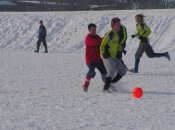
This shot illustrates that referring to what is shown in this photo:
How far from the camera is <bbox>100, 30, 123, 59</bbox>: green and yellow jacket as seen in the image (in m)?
10.4

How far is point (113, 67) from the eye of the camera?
34.8 feet

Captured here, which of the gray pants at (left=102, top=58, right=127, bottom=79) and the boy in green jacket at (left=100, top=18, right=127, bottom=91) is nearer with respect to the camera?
the boy in green jacket at (left=100, top=18, right=127, bottom=91)

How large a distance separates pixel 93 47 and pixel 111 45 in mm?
375

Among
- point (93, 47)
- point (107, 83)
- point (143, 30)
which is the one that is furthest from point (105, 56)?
point (143, 30)

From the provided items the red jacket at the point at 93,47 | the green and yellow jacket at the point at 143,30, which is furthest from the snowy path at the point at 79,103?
the green and yellow jacket at the point at 143,30

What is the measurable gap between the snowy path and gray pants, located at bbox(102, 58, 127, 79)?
1.28ft

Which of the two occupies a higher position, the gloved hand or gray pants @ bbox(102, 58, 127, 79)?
the gloved hand

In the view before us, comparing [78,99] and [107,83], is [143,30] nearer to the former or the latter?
[107,83]

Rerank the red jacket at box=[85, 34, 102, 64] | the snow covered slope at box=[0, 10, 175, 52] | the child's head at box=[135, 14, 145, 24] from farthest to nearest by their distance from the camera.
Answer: the snow covered slope at box=[0, 10, 175, 52] < the child's head at box=[135, 14, 145, 24] < the red jacket at box=[85, 34, 102, 64]

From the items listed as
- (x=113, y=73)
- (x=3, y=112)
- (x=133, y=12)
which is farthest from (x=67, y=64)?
(x=133, y=12)

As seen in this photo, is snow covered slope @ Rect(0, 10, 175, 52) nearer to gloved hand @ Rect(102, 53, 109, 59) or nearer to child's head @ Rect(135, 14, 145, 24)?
child's head @ Rect(135, 14, 145, 24)

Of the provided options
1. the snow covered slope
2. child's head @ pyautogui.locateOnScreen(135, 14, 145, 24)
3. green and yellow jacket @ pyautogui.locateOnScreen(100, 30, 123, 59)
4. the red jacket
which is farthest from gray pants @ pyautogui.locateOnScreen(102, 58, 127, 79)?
the snow covered slope

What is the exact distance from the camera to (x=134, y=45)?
26.2 m

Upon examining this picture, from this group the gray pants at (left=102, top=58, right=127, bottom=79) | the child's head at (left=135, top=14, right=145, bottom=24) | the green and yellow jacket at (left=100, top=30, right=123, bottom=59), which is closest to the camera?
the green and yellow jacket at (left=100, top=30, right=123, bottom=59)
